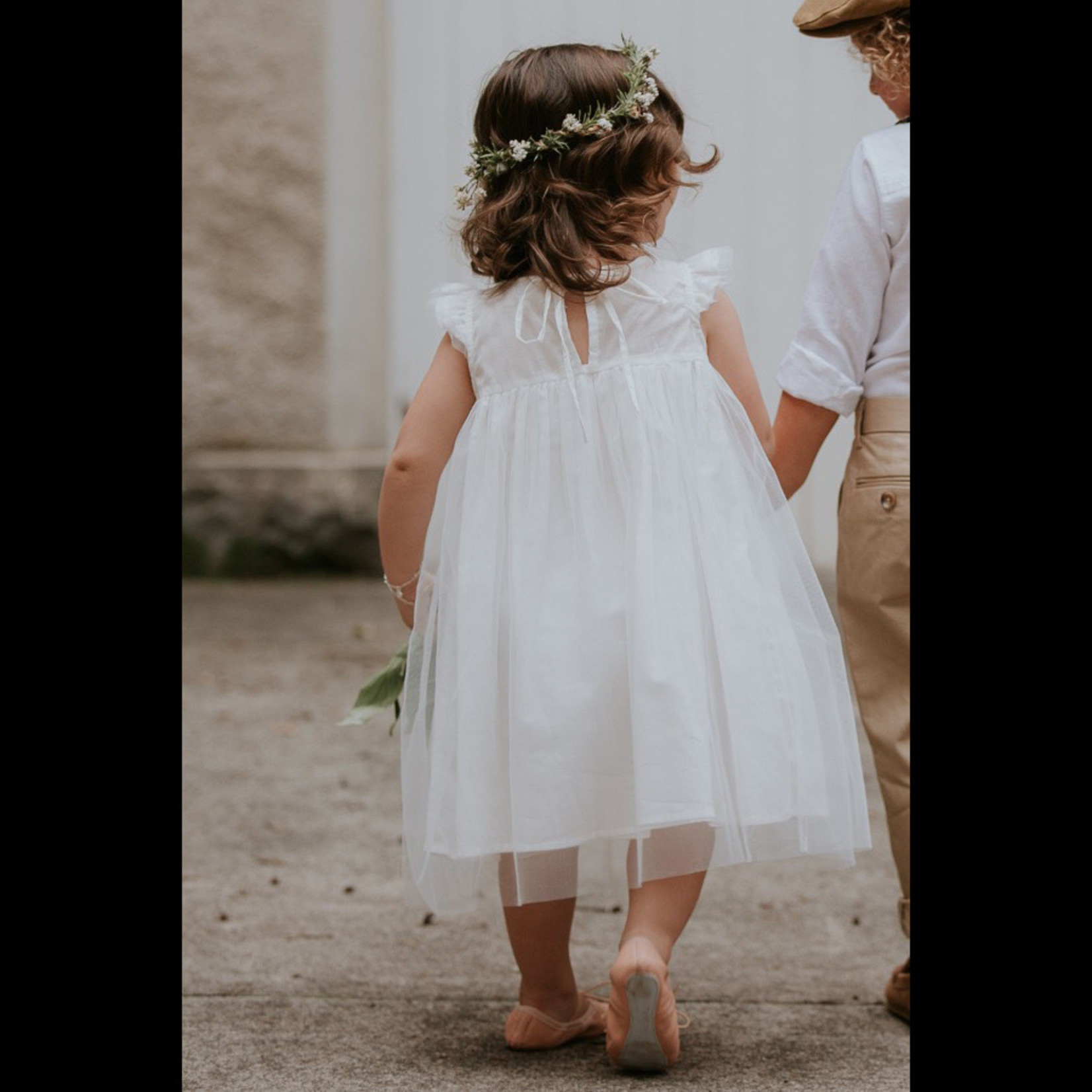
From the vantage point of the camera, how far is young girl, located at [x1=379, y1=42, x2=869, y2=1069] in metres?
2.20

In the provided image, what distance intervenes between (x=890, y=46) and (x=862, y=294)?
1.29 ft

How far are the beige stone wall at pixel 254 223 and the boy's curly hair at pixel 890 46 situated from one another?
13.3ft

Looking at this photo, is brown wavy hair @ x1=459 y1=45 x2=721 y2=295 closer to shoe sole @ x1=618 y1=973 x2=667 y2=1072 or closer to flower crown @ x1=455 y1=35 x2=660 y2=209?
flower crown @ x1=455 y1=35 x2=660 y2=209

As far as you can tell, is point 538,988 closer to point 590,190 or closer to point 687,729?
point 687,729

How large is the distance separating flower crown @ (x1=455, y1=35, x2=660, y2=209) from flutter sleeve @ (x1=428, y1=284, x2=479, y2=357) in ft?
0.60

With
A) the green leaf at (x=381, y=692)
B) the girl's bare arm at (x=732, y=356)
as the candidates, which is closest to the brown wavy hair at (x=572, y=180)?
the girl's bare arm at (x=732, y=356)

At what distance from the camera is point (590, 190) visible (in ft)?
7.64

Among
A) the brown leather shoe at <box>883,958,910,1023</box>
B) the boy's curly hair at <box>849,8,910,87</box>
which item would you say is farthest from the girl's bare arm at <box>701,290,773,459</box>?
the brown leather shoe at <box>883,958,910,1023</box>

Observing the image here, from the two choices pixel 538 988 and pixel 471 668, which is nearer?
pixel 471 668

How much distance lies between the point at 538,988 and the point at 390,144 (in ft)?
14.0

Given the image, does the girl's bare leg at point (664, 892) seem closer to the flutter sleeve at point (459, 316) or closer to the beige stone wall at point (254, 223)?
the flutter sleeve at point (459, 316)

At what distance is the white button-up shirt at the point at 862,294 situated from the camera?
8.16ft
